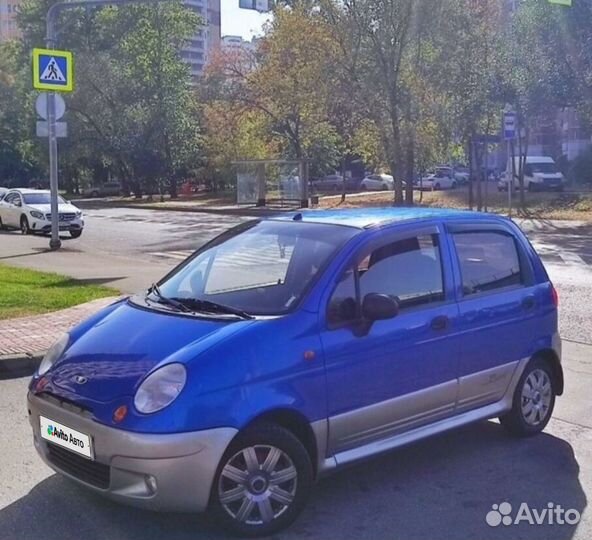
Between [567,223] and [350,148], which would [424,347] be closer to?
[567,223]

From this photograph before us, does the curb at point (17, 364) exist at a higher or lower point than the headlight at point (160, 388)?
lower

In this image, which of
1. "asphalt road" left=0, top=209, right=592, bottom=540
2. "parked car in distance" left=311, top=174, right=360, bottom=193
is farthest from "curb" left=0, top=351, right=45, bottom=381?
"parked car in distance" left=311, top=174, right=360, bottom=193

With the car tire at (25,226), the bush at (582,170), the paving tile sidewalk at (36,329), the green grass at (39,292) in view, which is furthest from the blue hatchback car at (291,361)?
the bush at (582,170)

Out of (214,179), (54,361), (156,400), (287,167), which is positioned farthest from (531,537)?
(214,179)

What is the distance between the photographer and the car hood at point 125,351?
4035mm

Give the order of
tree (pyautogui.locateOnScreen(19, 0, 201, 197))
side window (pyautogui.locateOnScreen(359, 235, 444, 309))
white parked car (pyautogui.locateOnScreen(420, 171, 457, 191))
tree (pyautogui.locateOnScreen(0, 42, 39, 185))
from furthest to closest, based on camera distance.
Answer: tree (pyautogui.locateOnScreen(0, 42, 39, 185))
white parked car (pyautogui.locateOnScreen(420, 171, 457, 191))
tree (pyautogui.locateOnScreen(19, 0, 201, 197))
side window (pyautogui.locateOnScreen(359, 235, 444, 309))

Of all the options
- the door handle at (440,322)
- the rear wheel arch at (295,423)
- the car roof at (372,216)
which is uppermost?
the car roof at (372,216)

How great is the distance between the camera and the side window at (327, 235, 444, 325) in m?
4.56

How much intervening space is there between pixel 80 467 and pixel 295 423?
1.11m

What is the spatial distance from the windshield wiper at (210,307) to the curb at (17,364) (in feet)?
10.5

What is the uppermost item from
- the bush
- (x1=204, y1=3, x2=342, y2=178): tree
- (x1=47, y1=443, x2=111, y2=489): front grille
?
(x1=204, y1=3, x2=342, y2=178): tree

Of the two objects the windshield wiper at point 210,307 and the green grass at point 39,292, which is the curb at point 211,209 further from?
the windshield wiper at point 210,307

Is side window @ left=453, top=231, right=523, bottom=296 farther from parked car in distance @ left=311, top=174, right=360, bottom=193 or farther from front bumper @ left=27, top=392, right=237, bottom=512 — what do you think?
parked car in distance @ left=311, top=174, right=360, bottom=193

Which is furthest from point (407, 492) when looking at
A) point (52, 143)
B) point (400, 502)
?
point (52, 143)
